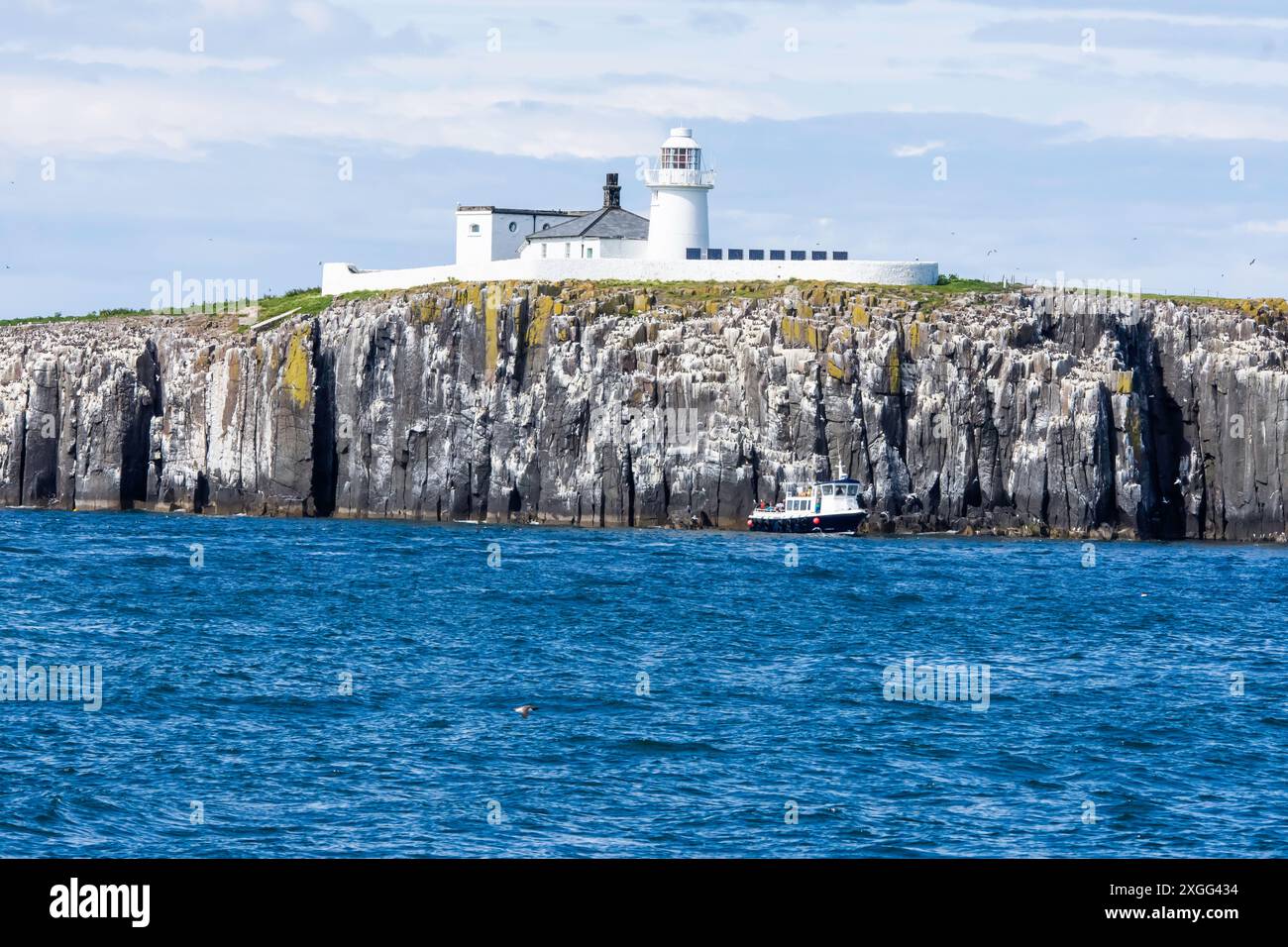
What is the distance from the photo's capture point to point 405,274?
383 feet

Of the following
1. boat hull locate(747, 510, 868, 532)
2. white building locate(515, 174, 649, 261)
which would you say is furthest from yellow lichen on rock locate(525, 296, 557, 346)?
boat hull locate(747, 510, 868, 532)

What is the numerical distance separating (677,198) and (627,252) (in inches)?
224

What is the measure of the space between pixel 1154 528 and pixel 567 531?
35.9 metres

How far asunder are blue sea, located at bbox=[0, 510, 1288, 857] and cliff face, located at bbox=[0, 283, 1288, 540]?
19776 millimetres

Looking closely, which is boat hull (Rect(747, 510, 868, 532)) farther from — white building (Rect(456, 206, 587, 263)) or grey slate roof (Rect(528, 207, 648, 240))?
white building (Rect(456, 206, 587, 263))

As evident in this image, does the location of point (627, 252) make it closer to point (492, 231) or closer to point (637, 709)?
point (492, 231)

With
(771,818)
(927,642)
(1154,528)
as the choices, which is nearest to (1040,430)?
(1154,528)

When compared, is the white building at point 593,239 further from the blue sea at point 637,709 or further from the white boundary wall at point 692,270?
the blue sea at point 637,709

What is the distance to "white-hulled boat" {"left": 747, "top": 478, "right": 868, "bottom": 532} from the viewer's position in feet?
308

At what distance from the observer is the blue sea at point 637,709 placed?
29.0 m

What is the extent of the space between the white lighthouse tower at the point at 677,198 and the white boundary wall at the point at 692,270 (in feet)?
14.7
